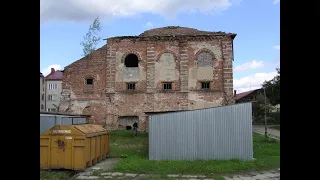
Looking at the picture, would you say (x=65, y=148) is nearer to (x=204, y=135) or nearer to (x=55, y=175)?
(x=55, y=175)

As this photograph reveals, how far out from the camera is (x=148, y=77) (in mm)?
26172

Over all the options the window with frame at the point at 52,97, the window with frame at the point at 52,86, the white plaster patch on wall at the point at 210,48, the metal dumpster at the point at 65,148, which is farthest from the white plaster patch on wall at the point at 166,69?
the window with frame at the point at 52,86

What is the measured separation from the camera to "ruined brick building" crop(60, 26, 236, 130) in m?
25.6

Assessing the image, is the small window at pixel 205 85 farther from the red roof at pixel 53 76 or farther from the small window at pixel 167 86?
the red roof at pixel 53 76

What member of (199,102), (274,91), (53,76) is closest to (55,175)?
(199,102)

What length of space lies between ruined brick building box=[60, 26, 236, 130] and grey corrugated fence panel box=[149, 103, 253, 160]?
1130 centimetres

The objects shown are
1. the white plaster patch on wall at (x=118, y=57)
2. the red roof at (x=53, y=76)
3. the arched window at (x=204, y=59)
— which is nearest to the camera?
the arched window at (x=204, y=59)

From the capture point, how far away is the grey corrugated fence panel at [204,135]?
45.8 ft

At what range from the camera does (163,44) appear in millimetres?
26438

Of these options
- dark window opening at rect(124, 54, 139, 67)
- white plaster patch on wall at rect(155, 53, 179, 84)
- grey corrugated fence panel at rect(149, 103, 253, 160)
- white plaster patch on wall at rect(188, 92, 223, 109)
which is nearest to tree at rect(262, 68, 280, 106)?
white plaster patch on wall at rect(188, 92, 223, 109)

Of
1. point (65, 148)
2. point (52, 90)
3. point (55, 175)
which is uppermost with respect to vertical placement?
point (52, 90)

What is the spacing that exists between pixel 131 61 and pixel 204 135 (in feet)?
48.5

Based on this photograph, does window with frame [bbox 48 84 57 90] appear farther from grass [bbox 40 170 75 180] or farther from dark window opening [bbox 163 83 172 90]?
grass [bbox 40 170 75 180]
